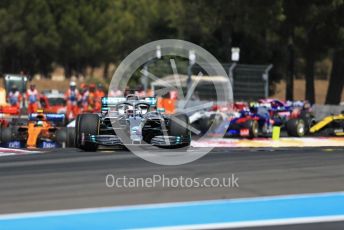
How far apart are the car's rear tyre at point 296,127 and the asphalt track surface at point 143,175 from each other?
5.98 meters

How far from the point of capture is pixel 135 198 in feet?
29.4

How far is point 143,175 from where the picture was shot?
10.9m

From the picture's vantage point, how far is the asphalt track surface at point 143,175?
8891mm

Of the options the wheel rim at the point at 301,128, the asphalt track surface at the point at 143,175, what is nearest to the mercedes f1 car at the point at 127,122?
the asphalt track surface at the point at 143,175

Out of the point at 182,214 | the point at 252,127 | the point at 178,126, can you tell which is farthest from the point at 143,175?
the point at 252,127

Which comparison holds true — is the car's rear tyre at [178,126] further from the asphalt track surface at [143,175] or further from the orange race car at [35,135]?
the orange race car at [35,135]

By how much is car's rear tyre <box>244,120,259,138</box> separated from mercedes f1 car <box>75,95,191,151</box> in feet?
18.9

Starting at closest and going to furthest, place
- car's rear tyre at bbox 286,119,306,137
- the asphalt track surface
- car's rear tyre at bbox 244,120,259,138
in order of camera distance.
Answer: the asphalt track surface → car's rear tyre at bbox 244,120,259,138 → car's rear tyre at bbox 286,119,306,137

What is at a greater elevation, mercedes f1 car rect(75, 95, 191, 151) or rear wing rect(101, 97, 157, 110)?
rear wing rect(101, 97, 157, 110)

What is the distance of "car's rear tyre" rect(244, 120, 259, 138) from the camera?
66.8ft

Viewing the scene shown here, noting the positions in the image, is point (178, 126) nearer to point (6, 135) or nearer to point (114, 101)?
point (114, 101)

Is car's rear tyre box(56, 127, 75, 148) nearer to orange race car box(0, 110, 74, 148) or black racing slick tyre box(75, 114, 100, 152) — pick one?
orange race car box(0, 110, 74, 148)

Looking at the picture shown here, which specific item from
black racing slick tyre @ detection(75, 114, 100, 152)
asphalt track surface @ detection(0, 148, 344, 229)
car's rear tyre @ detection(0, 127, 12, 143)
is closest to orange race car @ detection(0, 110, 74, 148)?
car's rear tyre @ detection(0, 127, 12, 143)

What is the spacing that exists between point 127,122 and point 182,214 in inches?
244
